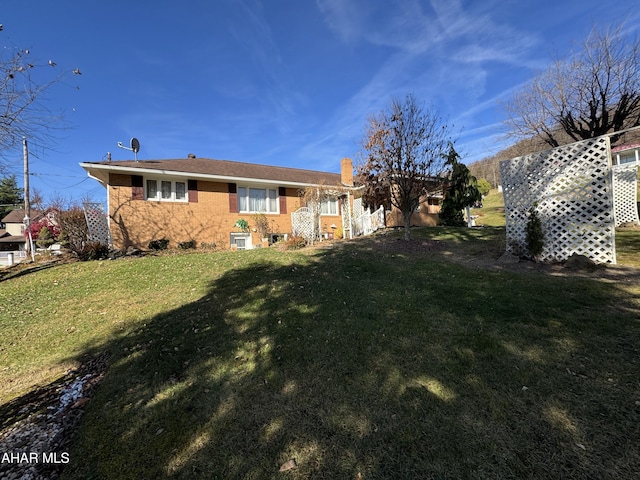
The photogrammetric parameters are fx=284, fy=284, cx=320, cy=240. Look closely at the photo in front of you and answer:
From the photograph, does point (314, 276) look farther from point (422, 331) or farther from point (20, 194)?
point (20, 194)

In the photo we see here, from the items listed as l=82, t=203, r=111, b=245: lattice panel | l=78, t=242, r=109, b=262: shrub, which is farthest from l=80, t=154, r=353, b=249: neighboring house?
l=78, t=242, r=109, b=262: shrub

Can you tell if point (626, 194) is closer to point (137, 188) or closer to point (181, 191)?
point (181, 191)

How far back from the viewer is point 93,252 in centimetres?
1091

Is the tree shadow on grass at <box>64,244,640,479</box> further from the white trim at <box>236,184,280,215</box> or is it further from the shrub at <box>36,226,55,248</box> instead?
the shrub at <box>36,226,55,248</box>

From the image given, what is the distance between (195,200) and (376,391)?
13791 mm

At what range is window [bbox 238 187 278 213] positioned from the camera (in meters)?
15.6

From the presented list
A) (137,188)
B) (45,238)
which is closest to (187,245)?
(137,188)

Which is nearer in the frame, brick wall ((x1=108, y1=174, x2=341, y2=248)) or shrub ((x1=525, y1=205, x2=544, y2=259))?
shrub ((x1=525, y1=205, x2=544, y2=259))

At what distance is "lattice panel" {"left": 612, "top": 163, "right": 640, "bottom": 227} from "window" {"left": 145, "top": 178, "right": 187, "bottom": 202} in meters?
18.9

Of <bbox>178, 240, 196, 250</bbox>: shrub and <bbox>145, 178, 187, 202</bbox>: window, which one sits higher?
<bbox>145, 178, 187, 202</bbox>: window

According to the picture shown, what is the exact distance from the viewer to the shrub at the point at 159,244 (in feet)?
43.2

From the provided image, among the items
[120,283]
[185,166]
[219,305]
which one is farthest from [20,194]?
[219,305]

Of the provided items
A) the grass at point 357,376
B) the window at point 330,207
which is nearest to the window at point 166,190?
the window at point 330,207

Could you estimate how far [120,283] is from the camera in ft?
24.5
